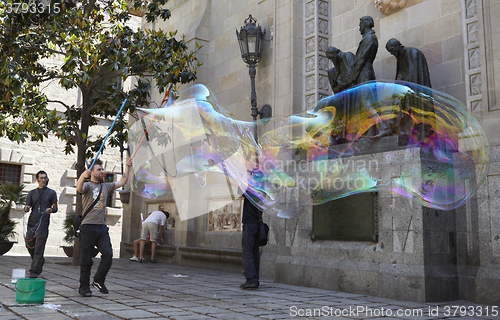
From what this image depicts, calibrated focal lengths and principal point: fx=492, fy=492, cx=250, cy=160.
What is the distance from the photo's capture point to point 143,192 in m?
8.92

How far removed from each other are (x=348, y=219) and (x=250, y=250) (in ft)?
5.78

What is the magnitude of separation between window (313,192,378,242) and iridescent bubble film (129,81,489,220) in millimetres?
368

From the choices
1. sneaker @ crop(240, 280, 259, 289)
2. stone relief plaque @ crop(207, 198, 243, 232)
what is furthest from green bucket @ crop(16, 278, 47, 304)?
stone relief plaque @ crop(207, 198, 243, 232)

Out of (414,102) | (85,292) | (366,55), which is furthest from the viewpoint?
(366,55)

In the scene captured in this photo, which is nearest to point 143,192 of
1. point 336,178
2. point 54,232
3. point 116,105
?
point 336,178

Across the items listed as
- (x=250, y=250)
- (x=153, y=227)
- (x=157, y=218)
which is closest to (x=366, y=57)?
(x=250, y=250)

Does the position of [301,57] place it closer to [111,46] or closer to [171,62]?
[171,62]

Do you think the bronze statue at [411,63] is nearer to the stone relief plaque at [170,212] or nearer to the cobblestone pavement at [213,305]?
the cobblestone pavement at [213,305]

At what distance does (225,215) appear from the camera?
13.8m

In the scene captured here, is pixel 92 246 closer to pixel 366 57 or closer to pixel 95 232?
pixel 95 232

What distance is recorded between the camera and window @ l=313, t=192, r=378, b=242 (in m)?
8.05

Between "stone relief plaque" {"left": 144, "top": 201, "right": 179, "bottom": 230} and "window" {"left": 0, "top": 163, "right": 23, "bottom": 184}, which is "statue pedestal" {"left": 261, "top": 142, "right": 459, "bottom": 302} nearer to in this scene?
"stone relief plaque" {"left": 144, "top": 201, "right": 179, "bottom": 230}

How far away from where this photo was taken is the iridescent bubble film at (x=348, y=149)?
7216 mm

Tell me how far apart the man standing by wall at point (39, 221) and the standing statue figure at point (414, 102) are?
6.52 meters
